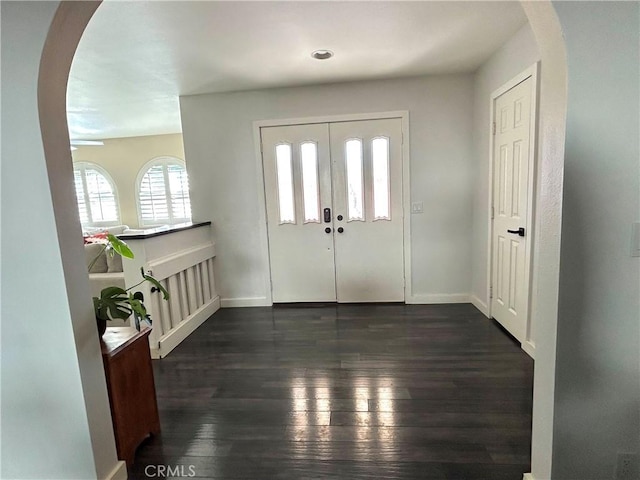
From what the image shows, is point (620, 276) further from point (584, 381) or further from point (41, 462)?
point (41, 462)

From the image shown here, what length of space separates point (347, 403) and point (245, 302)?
2207mm

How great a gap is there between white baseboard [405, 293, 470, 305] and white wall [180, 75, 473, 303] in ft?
0.04

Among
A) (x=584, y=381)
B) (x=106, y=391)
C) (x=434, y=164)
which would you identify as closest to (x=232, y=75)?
(x=434, y=164)

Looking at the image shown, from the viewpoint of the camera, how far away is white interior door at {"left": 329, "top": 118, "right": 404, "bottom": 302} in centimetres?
357

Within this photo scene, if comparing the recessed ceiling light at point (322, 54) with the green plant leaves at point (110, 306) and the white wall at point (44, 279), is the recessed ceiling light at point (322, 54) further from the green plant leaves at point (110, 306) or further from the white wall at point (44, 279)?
the green plant leaves at point (110, 306)

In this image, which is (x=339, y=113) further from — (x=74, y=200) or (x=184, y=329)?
(x=74, y=200)

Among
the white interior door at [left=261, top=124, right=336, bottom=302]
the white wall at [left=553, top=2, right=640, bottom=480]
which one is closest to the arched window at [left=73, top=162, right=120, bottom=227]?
the white interior door at [left=261, top=124, right=336, bottom=302]

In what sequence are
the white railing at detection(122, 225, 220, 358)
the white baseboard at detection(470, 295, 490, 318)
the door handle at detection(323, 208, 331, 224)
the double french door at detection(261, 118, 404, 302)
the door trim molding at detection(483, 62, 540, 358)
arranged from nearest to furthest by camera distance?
the door trim molding at detection(483, 62, 540, 358) → the white railing at detection(122, 225, 220, 358) → the white baseboard at detection(470, 295, 490, 318) → the double french door at detection(261, 118, 404, 302) → the door handle at detection(323, 208, 331, 224)

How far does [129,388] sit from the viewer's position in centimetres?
166

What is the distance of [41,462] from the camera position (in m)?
1.38

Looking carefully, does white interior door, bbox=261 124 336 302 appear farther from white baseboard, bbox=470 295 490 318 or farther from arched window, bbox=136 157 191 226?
arched window, bbox=136 157 191 226

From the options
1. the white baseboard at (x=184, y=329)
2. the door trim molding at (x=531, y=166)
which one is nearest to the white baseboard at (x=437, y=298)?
the door trim molding at (x=531, y=166)

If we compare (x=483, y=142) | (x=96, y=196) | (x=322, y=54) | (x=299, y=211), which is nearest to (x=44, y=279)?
(x=322, y=54)

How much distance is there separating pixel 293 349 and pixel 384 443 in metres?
1.24
